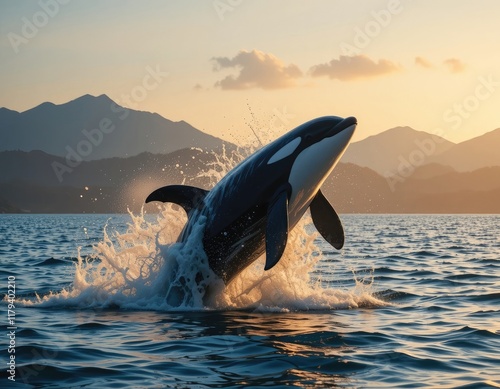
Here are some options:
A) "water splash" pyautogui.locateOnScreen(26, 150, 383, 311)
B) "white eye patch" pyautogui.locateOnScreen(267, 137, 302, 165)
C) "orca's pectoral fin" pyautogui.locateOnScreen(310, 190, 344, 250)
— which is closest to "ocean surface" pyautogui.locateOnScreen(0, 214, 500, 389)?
"water splash" pyautogui.locateOnScreen(26, 150, 383, 311)

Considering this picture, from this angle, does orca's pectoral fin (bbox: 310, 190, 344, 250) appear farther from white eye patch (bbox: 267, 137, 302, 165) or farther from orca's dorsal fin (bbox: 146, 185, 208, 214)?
orca's dorsal fin (bbox: 146, 185, 208, 214)

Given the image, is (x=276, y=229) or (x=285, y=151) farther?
(x=285, y=151)

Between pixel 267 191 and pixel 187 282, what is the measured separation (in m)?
2.29

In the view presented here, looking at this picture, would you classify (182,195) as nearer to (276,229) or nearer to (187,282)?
(187,282)

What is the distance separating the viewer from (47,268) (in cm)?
2136

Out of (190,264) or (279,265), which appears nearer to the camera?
(190,264)

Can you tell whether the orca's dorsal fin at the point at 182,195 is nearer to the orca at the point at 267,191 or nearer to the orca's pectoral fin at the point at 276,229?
the orca at the point at 267,191

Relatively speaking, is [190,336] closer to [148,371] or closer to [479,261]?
[148,371]

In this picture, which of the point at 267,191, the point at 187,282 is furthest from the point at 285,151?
the point at 187,282

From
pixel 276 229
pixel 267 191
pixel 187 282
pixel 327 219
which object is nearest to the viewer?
pixel 276 229

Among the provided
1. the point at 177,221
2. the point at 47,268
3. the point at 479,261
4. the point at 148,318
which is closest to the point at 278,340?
the point at 148,318

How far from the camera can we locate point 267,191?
461 inches

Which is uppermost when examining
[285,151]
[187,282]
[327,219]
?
[285,151]

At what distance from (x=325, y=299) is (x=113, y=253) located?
13.8 feet
